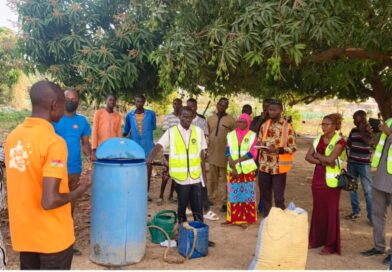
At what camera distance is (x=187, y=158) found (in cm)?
464

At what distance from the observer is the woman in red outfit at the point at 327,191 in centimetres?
460

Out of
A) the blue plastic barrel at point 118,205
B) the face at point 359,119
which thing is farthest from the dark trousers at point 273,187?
the blue plastic barrel at point 118,205

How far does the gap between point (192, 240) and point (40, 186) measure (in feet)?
8.14

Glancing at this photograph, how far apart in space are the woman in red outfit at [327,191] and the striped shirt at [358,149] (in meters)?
1.32

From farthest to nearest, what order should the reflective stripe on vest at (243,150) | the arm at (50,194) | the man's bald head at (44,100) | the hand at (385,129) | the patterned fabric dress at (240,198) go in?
the patterned fabric dress at (240,198)
the reflective stripe on vest at (243,150)
the hand at (385,129)
the man's bald head at (44,100)
the arm at (50,194)

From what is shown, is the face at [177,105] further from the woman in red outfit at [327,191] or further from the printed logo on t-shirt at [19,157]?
the printed logo on t-shirt at [19,157]

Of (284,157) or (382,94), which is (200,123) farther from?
(382,94)

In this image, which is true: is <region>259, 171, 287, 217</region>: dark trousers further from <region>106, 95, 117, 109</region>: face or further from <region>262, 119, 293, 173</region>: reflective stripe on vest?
<region>106, 95, 117, 109</region>: face

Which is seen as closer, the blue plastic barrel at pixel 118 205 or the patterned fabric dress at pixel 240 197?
the blue plastic barrel at pixel 118 205

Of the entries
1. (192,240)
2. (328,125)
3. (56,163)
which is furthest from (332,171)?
(56,163)

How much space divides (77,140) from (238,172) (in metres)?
2.19

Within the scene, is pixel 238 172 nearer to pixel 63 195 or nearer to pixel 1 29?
pixel 63 195

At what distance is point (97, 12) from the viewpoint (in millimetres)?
6492

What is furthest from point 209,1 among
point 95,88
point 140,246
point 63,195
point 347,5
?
point 63,195
